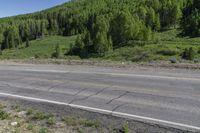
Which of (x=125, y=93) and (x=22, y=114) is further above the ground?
(x=125, y=93)

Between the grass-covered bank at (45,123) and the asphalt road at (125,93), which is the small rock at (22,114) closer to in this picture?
the grass-covered bank at (45,123)

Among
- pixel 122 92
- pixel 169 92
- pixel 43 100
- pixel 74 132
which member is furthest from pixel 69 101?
pixel 169 92

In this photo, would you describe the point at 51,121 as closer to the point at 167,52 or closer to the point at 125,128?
the point at 125,128

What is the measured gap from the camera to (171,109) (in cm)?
914

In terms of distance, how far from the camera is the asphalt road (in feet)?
29.1

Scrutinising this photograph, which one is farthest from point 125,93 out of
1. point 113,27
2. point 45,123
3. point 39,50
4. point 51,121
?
point 39,50

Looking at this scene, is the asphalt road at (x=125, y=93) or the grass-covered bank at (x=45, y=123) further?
the asphalt road at (x=125, y=93)

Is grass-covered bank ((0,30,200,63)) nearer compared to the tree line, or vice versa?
grass-covered bank ((0,30,200,63))

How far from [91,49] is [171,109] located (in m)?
81.3

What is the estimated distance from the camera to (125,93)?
1153 cm

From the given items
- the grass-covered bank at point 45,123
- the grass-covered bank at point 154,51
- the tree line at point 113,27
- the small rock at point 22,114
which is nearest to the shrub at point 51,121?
the grass-covered bank at point 45,123

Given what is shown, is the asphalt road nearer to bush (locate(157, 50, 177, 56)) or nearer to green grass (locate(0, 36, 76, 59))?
bush (locate(157, 50, 177, 56))

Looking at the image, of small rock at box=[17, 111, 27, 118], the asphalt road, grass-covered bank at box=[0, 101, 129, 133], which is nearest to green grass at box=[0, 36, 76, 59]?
the asphalt road

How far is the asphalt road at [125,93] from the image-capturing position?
29.1 feet
